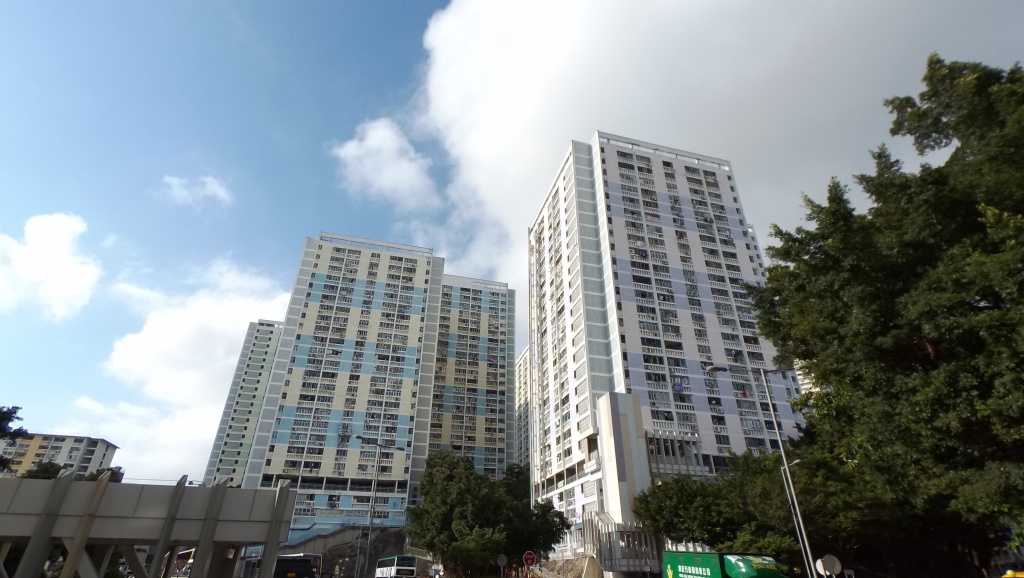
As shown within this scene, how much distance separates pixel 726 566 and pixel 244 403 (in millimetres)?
134605

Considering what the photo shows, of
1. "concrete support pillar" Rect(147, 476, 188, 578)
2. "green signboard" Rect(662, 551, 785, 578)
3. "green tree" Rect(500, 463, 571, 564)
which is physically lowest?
"green signboard" Rect(662, 551, 785, 578)

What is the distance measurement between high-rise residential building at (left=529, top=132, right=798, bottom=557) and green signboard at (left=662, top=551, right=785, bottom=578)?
77.9ft

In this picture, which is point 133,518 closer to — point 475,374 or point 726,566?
point 726,566

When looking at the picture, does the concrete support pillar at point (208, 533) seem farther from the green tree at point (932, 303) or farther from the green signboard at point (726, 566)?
the green tree at point (932, 303)

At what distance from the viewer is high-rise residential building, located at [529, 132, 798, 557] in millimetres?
51219

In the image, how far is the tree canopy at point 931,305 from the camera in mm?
13477

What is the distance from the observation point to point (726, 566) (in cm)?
1881

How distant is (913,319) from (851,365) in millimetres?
2453

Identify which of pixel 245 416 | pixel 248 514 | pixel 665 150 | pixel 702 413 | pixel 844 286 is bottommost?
pixel 248 514

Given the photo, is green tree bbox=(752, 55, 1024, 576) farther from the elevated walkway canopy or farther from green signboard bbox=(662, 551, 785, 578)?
the elevated walkway canopy

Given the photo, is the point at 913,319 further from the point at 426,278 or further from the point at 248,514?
the point at 426,278

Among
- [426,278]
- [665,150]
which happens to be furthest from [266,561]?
[426,278]

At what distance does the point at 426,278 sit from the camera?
99.4 meters

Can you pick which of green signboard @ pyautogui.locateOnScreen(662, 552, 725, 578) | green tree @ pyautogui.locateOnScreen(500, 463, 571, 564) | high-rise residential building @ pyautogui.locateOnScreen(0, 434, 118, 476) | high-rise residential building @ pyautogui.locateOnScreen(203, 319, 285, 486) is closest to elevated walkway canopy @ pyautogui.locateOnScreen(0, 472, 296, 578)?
green signboard @ pyautogui.locateOnScreen(662, 552, 725, 578)
